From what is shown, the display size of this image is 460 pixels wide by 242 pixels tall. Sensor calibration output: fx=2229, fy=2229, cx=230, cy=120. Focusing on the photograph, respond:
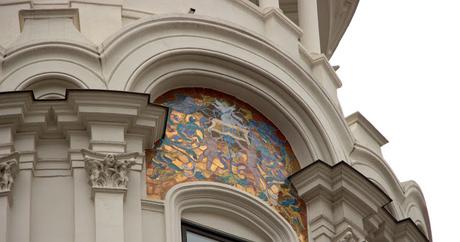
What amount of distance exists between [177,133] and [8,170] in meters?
2.25

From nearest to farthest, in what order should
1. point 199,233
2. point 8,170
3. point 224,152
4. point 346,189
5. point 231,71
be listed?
point 8,170
point 199,233
point 224,152
point 346,189
point 231,71

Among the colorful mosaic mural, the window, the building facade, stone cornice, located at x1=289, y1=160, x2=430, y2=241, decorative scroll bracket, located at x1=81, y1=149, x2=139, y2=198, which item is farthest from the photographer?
stone cornice, located at x1=289, y1=160, x2=430, y2=241

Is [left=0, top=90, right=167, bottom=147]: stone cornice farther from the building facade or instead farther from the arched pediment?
the arched pediment

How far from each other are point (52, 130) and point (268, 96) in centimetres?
288

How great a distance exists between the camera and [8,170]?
79.0ft

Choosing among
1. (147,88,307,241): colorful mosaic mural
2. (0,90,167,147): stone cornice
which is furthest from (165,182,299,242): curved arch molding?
(0,90,167,147): stone cornice

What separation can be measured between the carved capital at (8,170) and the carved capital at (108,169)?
30.1 inches

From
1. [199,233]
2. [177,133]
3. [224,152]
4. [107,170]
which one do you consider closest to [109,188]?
[107,170]

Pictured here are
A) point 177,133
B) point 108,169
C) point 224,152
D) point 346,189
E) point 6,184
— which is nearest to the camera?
point 6,184

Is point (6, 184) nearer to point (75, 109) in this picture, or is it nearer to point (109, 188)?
point (109, 188)

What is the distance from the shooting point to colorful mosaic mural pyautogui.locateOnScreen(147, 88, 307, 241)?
82.2ft

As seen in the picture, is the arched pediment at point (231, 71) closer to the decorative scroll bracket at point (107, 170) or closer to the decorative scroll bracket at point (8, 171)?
the decorative scroll bracket at point (107, 170)

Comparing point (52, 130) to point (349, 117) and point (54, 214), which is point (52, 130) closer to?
point (54, 214)

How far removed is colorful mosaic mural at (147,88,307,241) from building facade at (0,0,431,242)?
2 cm
